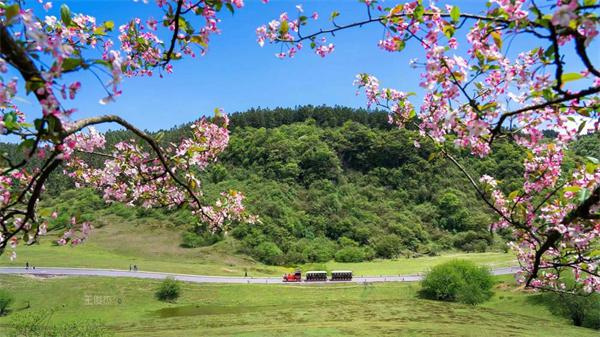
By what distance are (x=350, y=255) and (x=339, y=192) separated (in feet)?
88.7

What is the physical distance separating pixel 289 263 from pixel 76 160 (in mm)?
56013

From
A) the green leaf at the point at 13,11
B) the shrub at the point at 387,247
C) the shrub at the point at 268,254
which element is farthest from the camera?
the shrub at the point at 387,247

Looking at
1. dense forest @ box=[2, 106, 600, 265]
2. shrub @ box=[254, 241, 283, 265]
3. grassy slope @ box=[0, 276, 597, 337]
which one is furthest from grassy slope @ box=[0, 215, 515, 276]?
grassy slope @ box=[0, 276, 597, 337]

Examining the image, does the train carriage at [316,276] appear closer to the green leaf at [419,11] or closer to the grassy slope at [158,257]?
the grassy slope at [158,257]

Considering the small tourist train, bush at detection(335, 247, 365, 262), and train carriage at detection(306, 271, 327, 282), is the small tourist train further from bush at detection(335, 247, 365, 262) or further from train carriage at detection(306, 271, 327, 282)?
bush at detection(335, 247, 365, 262)

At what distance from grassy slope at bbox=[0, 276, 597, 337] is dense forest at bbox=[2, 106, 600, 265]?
67.8 ft

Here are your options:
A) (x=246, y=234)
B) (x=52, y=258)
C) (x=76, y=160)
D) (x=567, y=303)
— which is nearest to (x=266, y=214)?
(x=246, y=234)

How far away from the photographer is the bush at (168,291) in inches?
1496

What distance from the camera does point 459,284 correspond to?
136 ft

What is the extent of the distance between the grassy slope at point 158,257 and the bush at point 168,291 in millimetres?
7311

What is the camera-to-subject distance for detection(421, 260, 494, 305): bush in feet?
134

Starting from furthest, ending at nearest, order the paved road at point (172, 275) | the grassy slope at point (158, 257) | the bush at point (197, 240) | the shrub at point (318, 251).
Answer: the bush at point (197, 240) → the shrub at point (318, 251) → the grassy slope at point (158, 257) → the paved road at point (172, 275)

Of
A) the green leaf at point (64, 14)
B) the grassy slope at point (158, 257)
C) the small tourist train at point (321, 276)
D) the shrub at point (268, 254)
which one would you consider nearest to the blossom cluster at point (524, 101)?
the green leaf at point (64, 14)

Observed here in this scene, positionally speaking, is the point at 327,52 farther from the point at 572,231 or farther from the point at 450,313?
the point at 450,313
